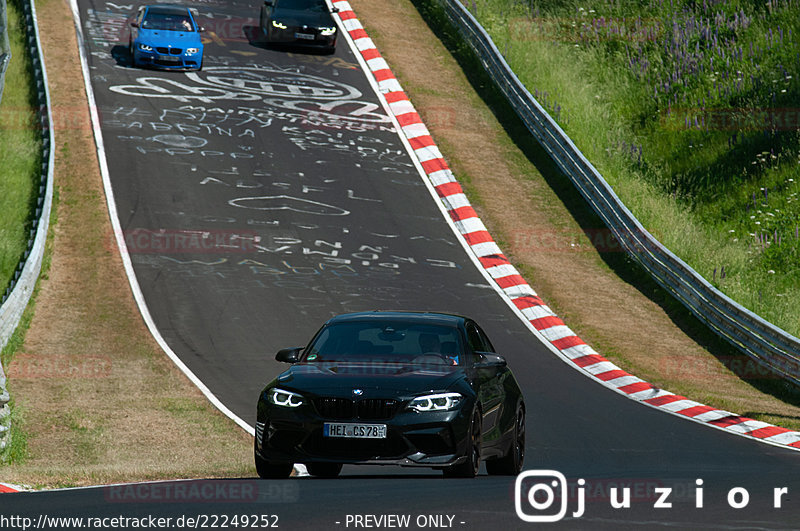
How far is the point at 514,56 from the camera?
3622 cm

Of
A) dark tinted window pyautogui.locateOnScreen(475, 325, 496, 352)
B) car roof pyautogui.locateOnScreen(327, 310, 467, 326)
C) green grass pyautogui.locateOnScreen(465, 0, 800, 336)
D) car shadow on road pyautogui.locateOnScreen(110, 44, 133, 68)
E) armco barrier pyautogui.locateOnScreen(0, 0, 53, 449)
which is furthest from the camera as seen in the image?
car shadow on road pyautogui.locateOnScreen(110, 44, 133, 68)

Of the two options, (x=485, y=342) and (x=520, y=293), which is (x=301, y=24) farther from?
(x=485, y=342)

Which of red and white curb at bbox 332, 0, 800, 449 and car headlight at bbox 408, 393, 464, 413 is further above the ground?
car headlight at bbox 408, 393, 464, 413

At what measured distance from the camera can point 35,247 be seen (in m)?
21.8

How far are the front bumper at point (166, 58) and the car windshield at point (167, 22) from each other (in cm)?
67

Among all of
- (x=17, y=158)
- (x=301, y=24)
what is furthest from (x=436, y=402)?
(x=301, y=24)

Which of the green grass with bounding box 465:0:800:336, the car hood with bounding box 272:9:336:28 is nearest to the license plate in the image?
the green grass with bounding box 465:0:800:336

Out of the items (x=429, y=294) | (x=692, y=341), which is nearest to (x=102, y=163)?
(x=429, y=294)

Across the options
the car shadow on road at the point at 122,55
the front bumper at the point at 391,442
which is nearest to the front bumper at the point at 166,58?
the car shadow on road at the point at 122,55

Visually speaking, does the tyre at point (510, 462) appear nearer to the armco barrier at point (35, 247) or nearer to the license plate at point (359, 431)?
the license plate at point (359, 431)

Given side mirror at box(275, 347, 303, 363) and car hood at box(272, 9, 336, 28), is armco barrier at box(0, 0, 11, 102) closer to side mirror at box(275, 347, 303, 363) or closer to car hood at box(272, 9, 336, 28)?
side mirror at box(275, 347, 303, 363)

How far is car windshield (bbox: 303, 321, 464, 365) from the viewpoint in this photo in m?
10.4

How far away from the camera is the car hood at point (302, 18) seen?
116 ft

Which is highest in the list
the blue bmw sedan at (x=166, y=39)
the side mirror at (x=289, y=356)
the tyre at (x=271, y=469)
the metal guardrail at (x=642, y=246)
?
the side mirror at (x=289, y=356)
